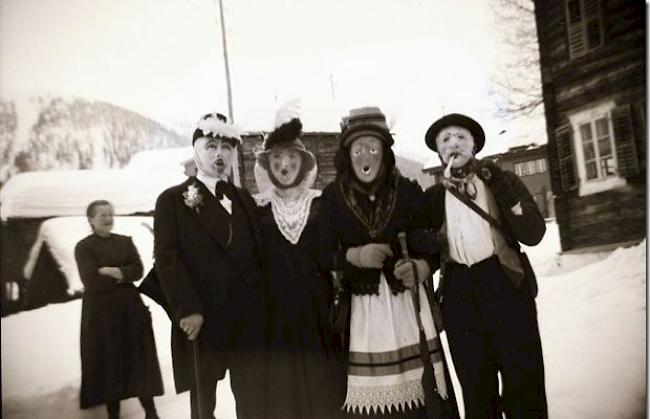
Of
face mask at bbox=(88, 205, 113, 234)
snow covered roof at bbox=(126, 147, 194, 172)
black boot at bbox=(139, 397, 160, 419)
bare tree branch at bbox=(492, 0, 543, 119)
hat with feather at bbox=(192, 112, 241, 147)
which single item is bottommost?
black boot at bbox=(139, 397, 160, 419)

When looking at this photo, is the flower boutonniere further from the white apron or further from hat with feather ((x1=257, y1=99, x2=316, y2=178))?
the white apron

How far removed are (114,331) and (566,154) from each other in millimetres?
1757

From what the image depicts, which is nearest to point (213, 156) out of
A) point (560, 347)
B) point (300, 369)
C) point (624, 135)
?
point (300, 369)

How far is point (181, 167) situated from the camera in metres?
1.89

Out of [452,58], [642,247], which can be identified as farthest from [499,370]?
[452,58]

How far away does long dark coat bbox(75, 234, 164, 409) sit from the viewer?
185 cm

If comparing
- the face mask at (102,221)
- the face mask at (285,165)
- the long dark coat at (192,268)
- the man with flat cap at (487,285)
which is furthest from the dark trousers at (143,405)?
the man with flat cap at (487,285)

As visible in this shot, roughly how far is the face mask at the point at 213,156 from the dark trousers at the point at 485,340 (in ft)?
2.77

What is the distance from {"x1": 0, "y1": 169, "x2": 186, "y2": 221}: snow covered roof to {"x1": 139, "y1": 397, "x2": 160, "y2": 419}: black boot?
64 cm

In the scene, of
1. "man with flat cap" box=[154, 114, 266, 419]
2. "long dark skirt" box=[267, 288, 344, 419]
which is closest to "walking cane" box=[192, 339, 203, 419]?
"man with flat cap" box=[154, 114, 266, 419]

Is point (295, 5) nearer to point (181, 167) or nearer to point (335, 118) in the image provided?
point (335, 118)

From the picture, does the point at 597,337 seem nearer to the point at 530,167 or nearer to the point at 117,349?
the point at 530,167

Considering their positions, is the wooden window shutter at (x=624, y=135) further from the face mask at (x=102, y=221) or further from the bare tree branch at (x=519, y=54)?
the face mask at (x=102, y=221)

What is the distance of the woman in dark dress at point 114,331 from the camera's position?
185 cm
